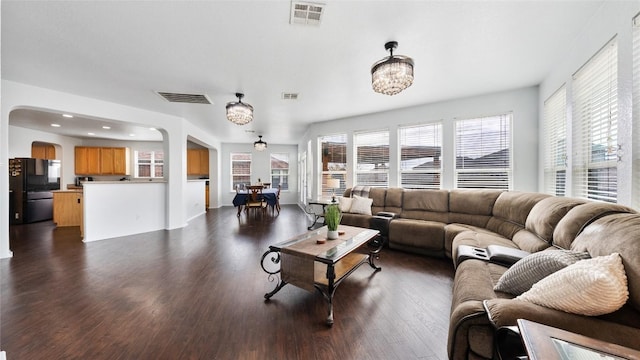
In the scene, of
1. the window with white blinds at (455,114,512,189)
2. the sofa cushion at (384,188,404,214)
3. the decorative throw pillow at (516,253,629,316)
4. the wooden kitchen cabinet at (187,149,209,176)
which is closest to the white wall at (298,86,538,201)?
the window with white blinds at (455,114,512,189)

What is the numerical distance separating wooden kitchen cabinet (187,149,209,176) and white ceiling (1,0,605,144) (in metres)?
4.21

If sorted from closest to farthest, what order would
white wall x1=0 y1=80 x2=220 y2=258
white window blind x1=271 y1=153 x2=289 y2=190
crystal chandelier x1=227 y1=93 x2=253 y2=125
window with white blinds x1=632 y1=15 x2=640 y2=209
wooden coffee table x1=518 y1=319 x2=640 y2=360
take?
wooden coffee table x1=518 y1=319 x2=640 y2=360
window with white blinds x1=632 y1=15 x2=640 y2=209
white wall x1=0 y1=80 x2=220 y2=258
crystal chandelier x1=227 y1=93 x2=253 y2=125
white window blind x1=271 y1=153 x2=289 y2=190

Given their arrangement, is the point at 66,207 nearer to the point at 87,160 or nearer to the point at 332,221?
the point at 87,160

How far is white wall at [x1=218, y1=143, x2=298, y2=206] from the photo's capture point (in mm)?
8484

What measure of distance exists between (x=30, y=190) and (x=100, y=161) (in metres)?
1.67

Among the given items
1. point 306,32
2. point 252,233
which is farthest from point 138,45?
point 252,233

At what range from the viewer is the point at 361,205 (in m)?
4.01

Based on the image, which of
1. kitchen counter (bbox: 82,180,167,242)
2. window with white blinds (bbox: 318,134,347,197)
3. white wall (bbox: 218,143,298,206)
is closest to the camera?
kitchen counter (bbox: 82,180,167,242)

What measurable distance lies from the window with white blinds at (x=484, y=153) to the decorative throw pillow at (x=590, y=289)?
3.18 metres

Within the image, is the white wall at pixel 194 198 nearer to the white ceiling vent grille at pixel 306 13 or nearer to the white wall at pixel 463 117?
the white wall at pixel 463 117

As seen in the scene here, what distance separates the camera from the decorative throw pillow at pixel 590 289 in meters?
0.89

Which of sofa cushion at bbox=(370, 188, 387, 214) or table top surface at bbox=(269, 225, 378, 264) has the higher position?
sofa cushion at bbox=(370, 188, 387, 214)

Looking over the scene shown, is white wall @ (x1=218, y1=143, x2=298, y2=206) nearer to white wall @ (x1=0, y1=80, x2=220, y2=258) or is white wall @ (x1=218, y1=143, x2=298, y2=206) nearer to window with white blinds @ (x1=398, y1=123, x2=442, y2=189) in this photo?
white wall @ (x1=0, y1=80, x2=220, y2=258)

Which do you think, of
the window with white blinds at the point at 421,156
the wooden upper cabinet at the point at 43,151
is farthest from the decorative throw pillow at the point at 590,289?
the wooden upper cabinet at the point at 43,151
